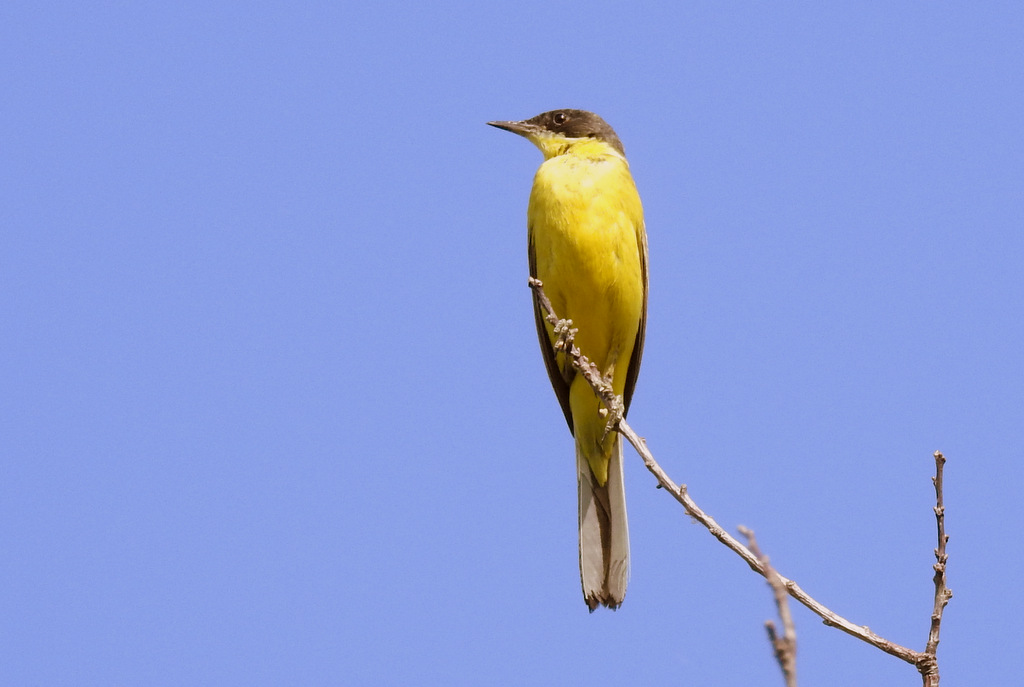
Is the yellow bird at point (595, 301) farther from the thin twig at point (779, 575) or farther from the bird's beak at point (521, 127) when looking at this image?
the thin twig at point (779, 575)

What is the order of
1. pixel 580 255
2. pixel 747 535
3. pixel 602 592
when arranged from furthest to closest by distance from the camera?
1. pixel 580 255
2. pixel 602 592
3. pixel 747 535

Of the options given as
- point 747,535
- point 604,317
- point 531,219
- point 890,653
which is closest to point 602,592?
point 604,317

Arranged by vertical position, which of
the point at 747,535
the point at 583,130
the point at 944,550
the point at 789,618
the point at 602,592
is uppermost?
the point at 583,130

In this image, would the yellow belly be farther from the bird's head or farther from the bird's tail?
the bird's head

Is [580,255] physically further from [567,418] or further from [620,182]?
[567,418]

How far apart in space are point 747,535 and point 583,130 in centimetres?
677

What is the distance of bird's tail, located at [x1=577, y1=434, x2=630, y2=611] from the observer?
682 centimetres


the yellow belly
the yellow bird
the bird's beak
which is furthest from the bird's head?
the yellow belly

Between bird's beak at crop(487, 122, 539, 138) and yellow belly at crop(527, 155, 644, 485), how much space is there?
108cm

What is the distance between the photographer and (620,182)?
25.6ft

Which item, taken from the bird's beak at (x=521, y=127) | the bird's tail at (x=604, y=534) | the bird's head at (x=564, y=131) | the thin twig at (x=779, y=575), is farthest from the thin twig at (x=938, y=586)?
the bird's beak at (x=521, y=127)

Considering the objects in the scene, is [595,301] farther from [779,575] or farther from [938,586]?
[779,575]

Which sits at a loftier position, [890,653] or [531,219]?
[531,219]

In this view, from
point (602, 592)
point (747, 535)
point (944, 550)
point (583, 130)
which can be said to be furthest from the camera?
point (583, 130)
